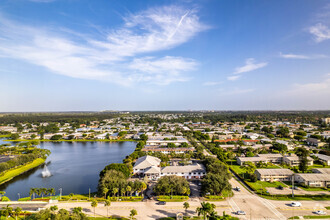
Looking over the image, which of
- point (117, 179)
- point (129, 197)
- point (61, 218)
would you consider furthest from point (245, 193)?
point (61, 218)

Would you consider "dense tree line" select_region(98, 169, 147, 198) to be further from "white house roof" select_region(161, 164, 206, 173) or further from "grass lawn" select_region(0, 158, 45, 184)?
"grass lawn" select_region(0, 158, 45, 184)

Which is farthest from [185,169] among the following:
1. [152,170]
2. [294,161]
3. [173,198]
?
[294,161]

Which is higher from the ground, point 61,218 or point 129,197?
point 61,218

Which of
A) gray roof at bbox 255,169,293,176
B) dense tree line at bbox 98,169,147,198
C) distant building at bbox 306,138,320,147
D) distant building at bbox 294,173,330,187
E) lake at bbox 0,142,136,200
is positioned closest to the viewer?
dense tree line at bbox 98,169,147,198

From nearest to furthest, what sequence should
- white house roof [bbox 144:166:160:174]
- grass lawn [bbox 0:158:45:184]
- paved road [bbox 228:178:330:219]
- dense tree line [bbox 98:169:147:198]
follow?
1. paved road [bbox 228:178:330:219]
2. dense tree line [bbox 98:169:147:198]
3. white house roof [bbox 144:166:160:174]
4. grass lawn [bbox 0:158:45:184]

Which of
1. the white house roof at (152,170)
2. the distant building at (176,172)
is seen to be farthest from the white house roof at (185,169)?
the white house roof at (152,170)

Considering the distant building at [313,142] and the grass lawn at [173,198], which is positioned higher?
the distant building at [313,142]

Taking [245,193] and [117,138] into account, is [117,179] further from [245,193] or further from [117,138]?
[117,138]

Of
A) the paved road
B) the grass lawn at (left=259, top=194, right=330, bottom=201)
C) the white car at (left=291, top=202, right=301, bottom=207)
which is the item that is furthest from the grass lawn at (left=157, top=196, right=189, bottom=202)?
the white car at (left=291, top=202, right=301, bottom=207)

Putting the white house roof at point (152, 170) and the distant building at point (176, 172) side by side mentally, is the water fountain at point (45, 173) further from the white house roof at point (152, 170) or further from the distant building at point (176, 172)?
the white house roof at point (152, 170)
